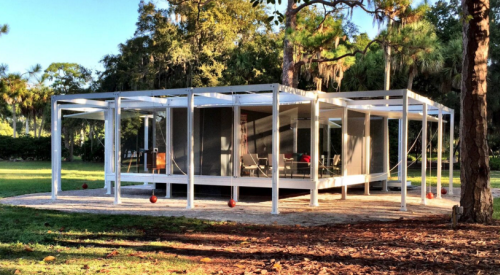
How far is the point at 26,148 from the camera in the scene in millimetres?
37500

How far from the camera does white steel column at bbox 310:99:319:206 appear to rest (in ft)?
35.9

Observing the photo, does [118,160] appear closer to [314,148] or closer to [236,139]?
[236,139]

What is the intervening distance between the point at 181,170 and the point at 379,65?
15015 millimetres

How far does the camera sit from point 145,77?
29000mm

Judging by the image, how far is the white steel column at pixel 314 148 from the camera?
10.9m

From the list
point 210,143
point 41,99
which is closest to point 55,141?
point 210,143

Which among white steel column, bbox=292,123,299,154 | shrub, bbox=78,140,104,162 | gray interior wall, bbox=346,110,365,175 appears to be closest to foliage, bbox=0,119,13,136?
shrub, bbox=78,140,104,162

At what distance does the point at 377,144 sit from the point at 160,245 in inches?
395

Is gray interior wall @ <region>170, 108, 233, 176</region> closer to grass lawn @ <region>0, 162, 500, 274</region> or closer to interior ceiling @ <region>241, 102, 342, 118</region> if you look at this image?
interior ceiling @ <region>241, 102, 342, 118</region>

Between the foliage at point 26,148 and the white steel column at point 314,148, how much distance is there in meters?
30.9

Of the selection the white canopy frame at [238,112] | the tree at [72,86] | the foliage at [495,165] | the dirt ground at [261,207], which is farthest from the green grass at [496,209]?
the tree at [72,86]

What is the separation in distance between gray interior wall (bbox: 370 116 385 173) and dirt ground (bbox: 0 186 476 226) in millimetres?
1292

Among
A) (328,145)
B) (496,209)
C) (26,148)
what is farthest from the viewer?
(26,148)

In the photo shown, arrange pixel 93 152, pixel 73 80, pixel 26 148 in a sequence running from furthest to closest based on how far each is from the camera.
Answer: pixel 26 148, pixel 93 152, pixel 73 80
